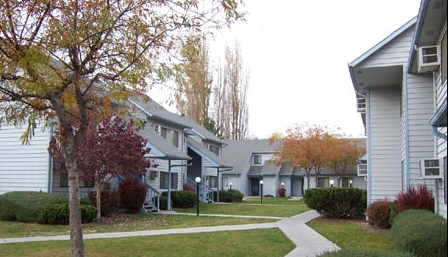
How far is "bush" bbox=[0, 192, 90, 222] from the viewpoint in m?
18.1

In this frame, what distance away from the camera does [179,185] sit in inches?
1264

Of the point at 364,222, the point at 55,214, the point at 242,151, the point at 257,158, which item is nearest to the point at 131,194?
the point at 55,214

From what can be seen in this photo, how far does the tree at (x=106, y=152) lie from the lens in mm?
19234

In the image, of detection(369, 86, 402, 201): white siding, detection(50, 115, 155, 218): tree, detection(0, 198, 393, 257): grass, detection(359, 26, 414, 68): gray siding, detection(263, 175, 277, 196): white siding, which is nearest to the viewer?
detection(0, 198, 393, 257): grass

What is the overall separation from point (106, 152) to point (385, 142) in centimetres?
1094

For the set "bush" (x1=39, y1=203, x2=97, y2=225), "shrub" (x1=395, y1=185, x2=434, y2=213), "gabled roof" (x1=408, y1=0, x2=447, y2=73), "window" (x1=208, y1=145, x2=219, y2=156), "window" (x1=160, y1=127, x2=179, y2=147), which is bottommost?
"bush" (x1=39, y1=203, x2=97, y2=225)

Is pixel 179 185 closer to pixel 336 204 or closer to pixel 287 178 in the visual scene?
pixel 336 204

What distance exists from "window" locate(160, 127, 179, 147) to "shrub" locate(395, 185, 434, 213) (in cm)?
1876

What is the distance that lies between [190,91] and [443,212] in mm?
6296

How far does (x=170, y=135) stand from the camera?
31094 mm

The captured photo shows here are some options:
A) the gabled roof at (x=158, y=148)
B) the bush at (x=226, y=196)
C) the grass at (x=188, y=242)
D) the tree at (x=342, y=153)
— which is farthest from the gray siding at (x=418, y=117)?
the tree at (x=342, y=153)

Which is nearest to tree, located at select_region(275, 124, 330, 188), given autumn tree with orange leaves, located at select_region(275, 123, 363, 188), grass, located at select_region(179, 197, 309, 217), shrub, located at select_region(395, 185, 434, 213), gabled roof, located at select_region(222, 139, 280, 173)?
autumn tree with orange leaves, located at select_region(275, 123, 363, 188)

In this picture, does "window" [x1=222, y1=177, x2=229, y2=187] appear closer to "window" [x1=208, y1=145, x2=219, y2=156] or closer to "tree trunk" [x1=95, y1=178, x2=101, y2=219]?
"window" [x1=208, y1=145, x2=219, y2=156]

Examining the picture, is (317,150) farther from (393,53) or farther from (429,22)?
(429,22)
